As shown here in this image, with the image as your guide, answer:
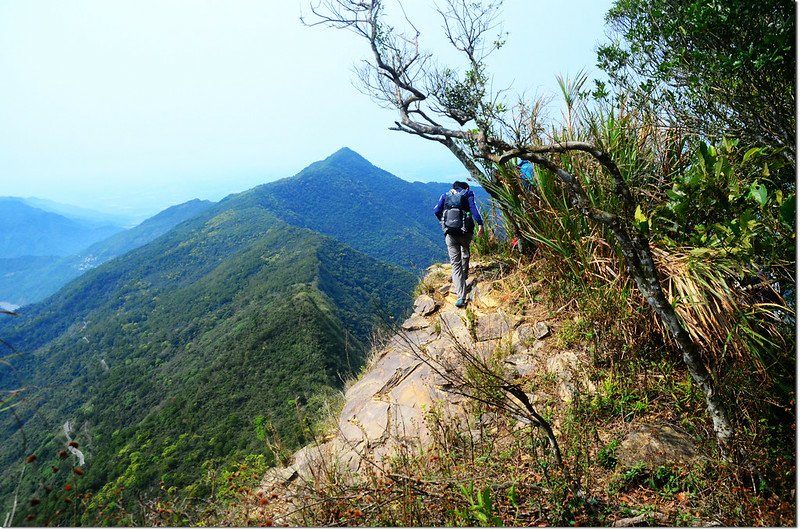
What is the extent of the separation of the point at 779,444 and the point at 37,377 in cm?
12678

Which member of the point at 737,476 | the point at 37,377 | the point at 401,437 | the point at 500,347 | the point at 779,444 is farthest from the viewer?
Answer: the point at 37,377

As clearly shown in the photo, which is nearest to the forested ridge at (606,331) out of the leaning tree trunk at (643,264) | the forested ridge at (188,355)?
the leaning tree trunk at (643,264)

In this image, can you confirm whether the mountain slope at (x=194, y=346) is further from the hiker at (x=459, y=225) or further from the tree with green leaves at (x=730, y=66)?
the tree with green leaves at (x=730, y=66)

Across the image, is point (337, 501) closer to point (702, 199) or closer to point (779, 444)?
point (779, 444)

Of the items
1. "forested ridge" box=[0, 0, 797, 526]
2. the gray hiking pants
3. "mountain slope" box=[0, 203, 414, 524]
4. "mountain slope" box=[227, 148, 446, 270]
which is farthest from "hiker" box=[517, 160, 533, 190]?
"mountain slope" box=[227, 148, 446, 270]

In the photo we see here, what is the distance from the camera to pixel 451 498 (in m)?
2.56

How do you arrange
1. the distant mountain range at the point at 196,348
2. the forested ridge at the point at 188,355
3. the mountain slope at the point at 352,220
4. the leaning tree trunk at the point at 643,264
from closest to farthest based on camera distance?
the leaning tree trunk at the point at 643,264 → the forested ridge at the point at 188,355 → the distant mountain range at the point at 196,348 → the mountain slope at the point at 352,220

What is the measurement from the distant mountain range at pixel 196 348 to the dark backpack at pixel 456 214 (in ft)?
2.50

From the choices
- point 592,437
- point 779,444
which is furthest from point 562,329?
point 779,444

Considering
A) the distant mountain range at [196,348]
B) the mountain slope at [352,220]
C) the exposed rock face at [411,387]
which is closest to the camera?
the exposed rock face at [411,387]

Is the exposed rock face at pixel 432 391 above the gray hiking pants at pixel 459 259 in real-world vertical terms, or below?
below

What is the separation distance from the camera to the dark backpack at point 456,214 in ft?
18.8

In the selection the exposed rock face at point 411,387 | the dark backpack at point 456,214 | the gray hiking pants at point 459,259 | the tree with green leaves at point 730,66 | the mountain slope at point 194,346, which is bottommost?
the mountain slope at point 194,346

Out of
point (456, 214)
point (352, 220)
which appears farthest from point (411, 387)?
point (352, 220)
